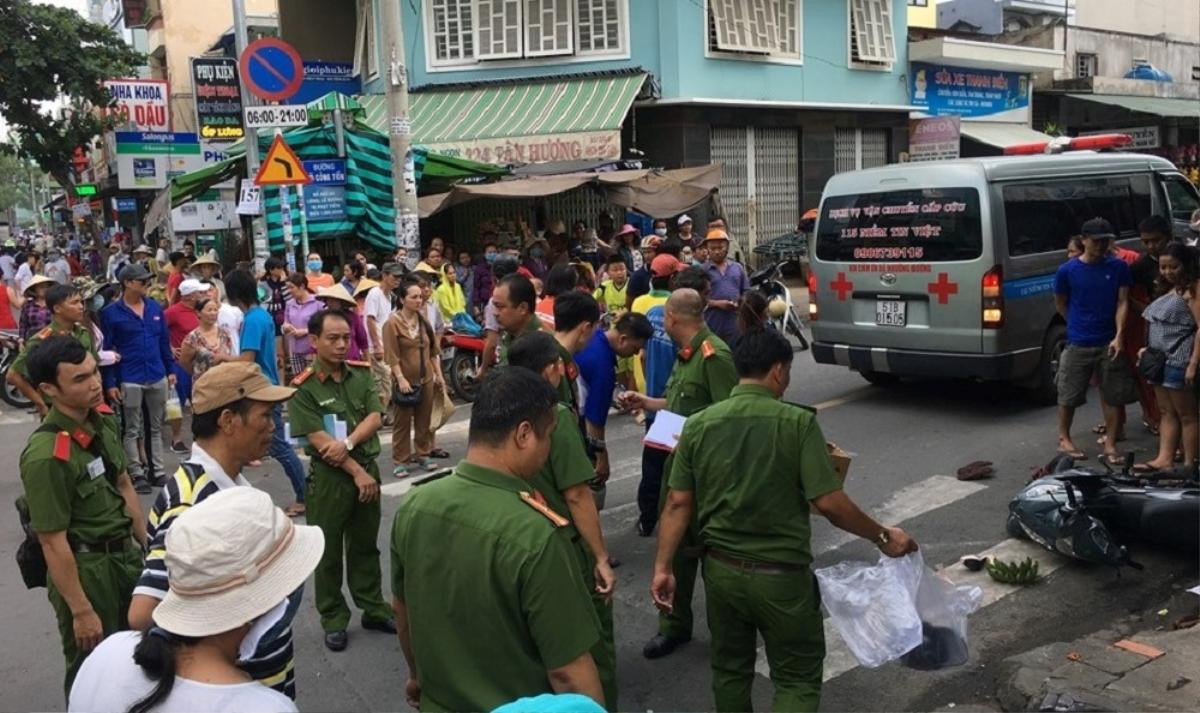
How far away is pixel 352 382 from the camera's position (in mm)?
4797

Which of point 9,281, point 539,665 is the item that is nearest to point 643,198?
point 539,665

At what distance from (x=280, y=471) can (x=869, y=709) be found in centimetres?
569

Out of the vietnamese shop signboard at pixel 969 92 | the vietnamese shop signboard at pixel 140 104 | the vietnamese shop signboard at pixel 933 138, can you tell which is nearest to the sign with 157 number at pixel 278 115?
the vietnamese shop signboard at pixel 140 104

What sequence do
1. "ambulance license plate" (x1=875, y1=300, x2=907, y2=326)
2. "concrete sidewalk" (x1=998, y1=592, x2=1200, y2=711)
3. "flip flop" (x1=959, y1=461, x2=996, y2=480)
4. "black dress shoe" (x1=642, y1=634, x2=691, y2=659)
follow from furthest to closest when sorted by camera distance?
1. "ambulance license plate" (x1=875, y1=300, x2=907, y2=326)
2. "flip flop" (x1=959, y1=461, x2=996, y2=480)
3. "black dress shoe" (x1=642, y1=634, x2=691, y2=659)
4. "concrete sidewalk" (x1=998, y1=592, x2=1200, y2=711)

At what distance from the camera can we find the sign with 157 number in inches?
415

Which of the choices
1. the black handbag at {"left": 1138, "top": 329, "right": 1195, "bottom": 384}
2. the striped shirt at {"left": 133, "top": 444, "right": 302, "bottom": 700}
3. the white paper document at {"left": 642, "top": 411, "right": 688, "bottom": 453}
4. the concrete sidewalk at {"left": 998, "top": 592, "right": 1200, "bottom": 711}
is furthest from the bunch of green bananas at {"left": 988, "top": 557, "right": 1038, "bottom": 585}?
the striped shirt at {"left": 133, "top": 444, "right": 302, "bottom": 700}

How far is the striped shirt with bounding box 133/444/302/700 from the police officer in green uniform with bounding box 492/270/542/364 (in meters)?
1.80

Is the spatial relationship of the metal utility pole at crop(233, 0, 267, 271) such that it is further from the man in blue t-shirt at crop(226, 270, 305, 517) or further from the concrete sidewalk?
the concrete sidewalk

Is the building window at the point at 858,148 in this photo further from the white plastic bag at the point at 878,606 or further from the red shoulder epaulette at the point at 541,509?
the red shoulder epaulette at the point at 541,509

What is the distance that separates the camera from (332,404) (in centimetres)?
467

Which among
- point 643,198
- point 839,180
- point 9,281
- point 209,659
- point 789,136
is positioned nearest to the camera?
point 209,659

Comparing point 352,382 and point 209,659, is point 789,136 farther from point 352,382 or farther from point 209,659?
point 209,659

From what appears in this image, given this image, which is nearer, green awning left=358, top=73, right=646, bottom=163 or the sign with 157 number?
the sign with 157 number

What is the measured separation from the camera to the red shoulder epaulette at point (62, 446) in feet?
11.1
